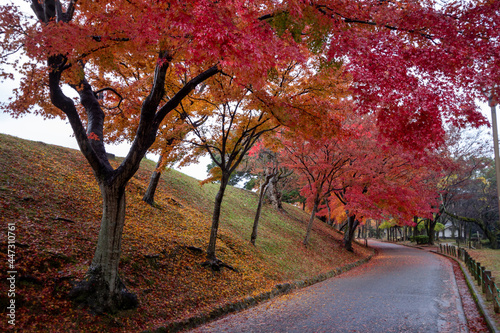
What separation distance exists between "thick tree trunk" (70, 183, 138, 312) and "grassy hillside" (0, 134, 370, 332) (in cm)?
22

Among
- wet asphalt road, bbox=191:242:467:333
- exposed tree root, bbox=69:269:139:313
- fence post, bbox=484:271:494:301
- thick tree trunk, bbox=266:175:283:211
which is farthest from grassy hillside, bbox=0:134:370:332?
thick tree trunk, bbox=266:175:283:211

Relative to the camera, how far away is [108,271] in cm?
580

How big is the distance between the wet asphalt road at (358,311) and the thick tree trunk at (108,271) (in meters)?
1.71

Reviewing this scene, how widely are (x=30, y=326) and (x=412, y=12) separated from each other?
8.36 m

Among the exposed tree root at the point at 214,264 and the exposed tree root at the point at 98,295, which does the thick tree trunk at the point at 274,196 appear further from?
the exposed tree root at the point at 98,295

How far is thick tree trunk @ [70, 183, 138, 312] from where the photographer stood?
558 centimetres

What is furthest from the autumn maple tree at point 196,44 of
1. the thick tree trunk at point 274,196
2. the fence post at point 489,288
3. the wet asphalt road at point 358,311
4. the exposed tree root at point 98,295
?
the thick tree trunk at point 274,196

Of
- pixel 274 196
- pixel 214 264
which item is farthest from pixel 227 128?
pixel 274 196

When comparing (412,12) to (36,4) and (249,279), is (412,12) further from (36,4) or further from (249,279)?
(249,279)

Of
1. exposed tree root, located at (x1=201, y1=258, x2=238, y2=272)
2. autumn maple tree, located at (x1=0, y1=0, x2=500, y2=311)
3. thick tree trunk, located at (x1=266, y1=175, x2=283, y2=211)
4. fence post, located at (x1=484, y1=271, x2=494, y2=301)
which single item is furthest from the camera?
thick tree trunk, located at (x1=266, y1=175, x2=283, y2=211)

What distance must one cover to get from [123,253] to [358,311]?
5.94 meters

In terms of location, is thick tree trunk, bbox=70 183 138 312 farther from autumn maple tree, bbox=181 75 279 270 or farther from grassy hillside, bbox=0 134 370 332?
autumn maple tree, bbox=181 75 279 270

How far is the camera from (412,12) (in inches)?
230

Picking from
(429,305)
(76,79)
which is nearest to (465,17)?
(429,305)
